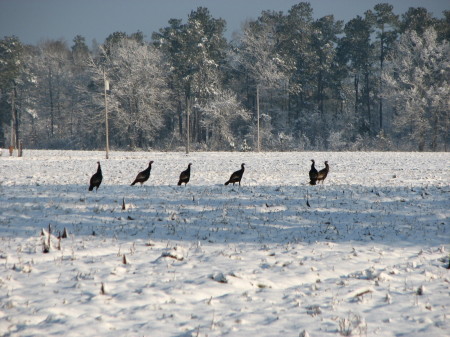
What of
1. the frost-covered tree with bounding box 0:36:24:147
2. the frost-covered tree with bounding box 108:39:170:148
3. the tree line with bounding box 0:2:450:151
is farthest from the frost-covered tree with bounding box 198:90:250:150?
the frost-covered tree with bounding box 0:36:24:147

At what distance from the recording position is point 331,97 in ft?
261

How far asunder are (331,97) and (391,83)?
19807mm

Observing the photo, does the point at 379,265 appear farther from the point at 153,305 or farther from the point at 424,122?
the point at 424,122

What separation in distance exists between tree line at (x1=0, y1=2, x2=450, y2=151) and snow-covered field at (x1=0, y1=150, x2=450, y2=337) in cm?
4861

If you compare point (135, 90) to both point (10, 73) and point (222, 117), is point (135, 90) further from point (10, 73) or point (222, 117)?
point (10, 73)

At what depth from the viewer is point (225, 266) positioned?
771cm

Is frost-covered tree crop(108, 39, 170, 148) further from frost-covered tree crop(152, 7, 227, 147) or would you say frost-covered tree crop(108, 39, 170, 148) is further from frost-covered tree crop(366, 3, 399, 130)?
frost-covered tree crop(366, 3, 399, 130)

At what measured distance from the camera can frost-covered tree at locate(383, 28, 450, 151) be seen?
191ft

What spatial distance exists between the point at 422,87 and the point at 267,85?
23.1 m

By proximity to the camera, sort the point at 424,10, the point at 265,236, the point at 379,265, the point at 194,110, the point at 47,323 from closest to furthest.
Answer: the point at 47,323 < the point at 379,265 < the point at 265,236 < the point at 424,10 < the point at 194,110

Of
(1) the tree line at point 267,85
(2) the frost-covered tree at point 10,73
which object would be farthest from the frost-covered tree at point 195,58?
(2) the frost-covered tree at point 10,73

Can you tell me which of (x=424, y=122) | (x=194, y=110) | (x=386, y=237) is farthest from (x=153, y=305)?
(x=194, y=110)

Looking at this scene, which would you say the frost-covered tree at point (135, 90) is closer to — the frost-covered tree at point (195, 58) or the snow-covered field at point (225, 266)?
the frost-covered tree at point (195, 58)

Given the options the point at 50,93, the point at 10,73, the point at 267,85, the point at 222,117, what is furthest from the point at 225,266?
the point at 50,93
